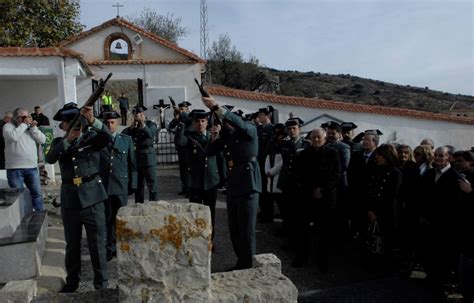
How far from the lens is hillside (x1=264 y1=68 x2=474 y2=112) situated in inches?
1481

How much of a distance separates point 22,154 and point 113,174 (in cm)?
181

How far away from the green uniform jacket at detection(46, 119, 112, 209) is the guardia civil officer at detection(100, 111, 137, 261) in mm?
1230

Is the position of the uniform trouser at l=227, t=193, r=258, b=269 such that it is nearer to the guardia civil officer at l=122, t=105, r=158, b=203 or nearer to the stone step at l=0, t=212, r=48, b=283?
the stone step at l=0, t=212, r=48, b=283

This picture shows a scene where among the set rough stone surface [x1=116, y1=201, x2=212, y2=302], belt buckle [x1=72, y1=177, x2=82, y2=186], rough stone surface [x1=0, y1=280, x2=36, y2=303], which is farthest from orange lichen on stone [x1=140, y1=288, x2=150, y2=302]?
belt buckle [x1=72, y1=177, x2=82, y2=186]

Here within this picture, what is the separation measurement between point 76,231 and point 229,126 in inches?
75.9

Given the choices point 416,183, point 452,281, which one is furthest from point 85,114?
point 452,281

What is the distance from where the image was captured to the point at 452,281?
5.25 metres

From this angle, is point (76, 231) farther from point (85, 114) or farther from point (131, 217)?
point (131, 217)

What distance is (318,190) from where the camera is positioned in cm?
563

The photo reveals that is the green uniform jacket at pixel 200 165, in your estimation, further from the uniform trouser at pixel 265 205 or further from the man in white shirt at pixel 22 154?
the man in white shirt at pixel 22 154

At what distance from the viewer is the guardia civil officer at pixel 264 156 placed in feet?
25.8

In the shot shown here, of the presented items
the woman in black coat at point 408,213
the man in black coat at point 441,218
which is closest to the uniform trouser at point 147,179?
the woman in black coat at point 408,213

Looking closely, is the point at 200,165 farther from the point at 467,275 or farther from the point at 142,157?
the point at 467,275

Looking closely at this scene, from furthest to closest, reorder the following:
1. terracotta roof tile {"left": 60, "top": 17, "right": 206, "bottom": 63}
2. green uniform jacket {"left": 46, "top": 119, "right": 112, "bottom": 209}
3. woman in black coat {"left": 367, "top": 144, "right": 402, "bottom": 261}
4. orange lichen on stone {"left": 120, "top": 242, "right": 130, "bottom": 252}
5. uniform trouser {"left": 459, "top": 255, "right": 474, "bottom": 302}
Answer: terracotta roof tile {"left": 60, "top": 17, "right": 206, "bottom": 63} → woman in black coat {"left": 367, "top": 144, "right": 402, "bottom": 261} → green uniform jacket {"left": 46, "top": 119, "right": 112, "bottom": 209} → uniform trouser {"left": 459, "top": 255, "right": 474, "bottom": 302} → orange lichen on stone {"left": 120, "top": 242, "right": 130, "bottom": 252}
